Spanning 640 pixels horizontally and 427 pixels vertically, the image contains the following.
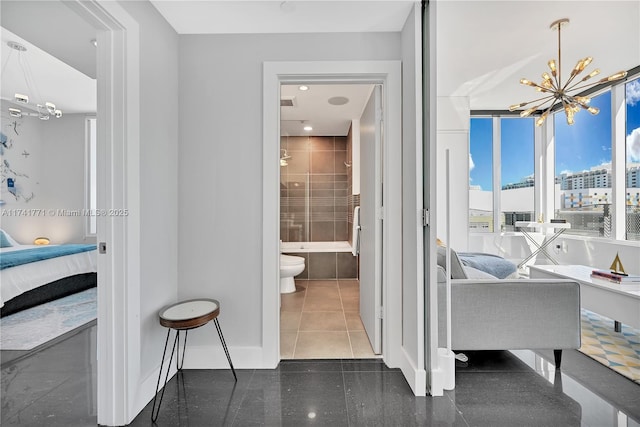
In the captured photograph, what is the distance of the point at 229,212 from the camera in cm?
209

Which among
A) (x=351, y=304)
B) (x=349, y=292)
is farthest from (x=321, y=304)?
(x=349, y=292)

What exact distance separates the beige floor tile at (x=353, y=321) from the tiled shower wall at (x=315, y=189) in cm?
224

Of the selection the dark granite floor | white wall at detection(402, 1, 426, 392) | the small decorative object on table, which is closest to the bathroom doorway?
white wall at detection(402, 1, 426, 392)

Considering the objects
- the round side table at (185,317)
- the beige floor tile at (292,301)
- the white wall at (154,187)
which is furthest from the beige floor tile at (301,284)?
the white wall at (154,187)

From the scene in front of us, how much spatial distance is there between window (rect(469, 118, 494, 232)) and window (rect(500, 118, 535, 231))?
0.57 ft

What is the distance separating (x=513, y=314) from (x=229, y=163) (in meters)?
2.12

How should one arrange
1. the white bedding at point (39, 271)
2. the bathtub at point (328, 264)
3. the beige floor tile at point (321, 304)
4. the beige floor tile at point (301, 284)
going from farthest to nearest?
the bathtub at point (328, 264) → the beige floor tile at point (301, 284) → the beige floor tile at point (321, 304) → the white bedding at point (39, 271)

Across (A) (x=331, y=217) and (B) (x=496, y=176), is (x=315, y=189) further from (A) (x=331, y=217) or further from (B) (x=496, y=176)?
(B) (x=496, y=176)

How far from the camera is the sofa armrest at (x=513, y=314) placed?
1.93m

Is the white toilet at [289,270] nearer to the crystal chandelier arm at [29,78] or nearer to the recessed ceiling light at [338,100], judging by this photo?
the recessed ceiling light at [338,100]

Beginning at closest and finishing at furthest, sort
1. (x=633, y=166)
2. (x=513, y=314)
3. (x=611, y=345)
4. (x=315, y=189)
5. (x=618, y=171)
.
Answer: (x=513, y=314)
(x=611, y=345)
(x=633, y=166)
(x=618, y=171)
(x=315, y=189)

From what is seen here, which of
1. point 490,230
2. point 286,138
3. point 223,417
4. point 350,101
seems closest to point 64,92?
point 286,138

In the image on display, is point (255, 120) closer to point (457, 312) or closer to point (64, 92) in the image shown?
point (457, 312)

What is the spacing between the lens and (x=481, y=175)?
177 inches
